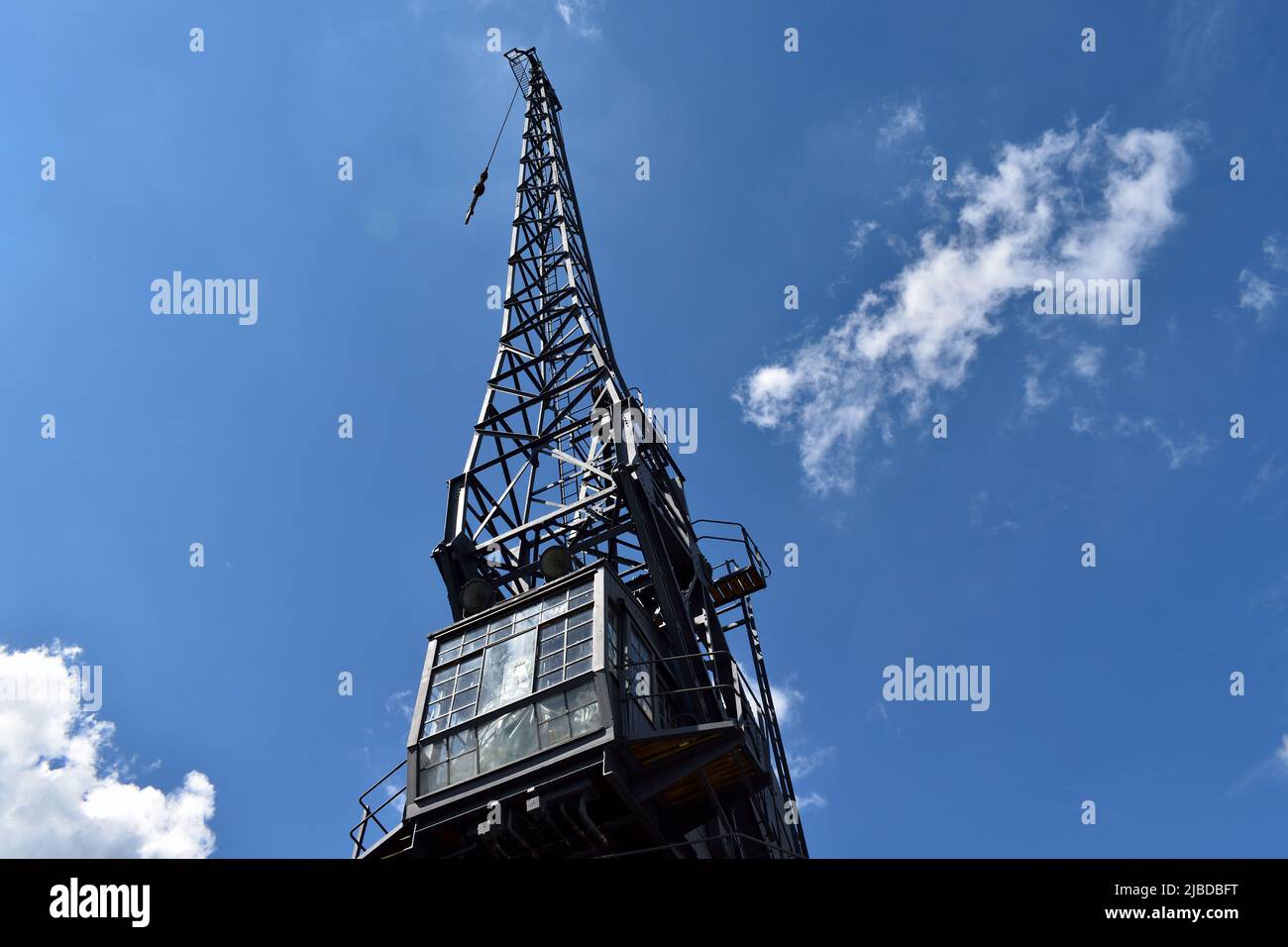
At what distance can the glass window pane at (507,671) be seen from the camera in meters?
19.6

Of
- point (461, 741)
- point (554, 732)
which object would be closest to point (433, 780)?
point (461, 741)

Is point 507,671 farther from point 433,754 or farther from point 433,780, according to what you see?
point 433,780

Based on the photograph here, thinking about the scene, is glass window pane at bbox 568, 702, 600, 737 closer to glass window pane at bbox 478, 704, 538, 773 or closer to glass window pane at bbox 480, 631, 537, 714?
glass window pane at bbox 478, 704, 538, 773

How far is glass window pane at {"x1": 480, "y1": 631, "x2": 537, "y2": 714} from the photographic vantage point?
19594mm

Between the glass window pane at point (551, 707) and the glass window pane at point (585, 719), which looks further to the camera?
the glass window pane at point (551, 707)

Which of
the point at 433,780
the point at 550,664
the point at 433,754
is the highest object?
the point at 550,664

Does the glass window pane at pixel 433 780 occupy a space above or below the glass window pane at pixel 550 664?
below

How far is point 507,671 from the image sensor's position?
20.0 meters

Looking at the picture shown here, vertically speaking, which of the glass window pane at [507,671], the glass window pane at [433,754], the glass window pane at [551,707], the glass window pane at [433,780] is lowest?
the glass window pane at [433,780]

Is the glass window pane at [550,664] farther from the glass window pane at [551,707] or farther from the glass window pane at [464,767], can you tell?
the glass window pane at [464,767]

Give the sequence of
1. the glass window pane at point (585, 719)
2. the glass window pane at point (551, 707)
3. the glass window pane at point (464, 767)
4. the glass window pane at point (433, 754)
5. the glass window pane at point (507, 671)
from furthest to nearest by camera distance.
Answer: the glass window pane at point (507, 671), the glass window pane at point (433, 754), the glass window pane at point (464, 767), the glass window pane at point (551, 707), the glass window pane at point (585, 719)

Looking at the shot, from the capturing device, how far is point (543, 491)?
29375 millimetres

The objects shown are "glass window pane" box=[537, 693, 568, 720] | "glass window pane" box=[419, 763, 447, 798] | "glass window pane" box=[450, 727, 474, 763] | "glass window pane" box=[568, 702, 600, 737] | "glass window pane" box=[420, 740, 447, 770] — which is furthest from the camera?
"glass window pane" box=[420, 740, 447, 770]
